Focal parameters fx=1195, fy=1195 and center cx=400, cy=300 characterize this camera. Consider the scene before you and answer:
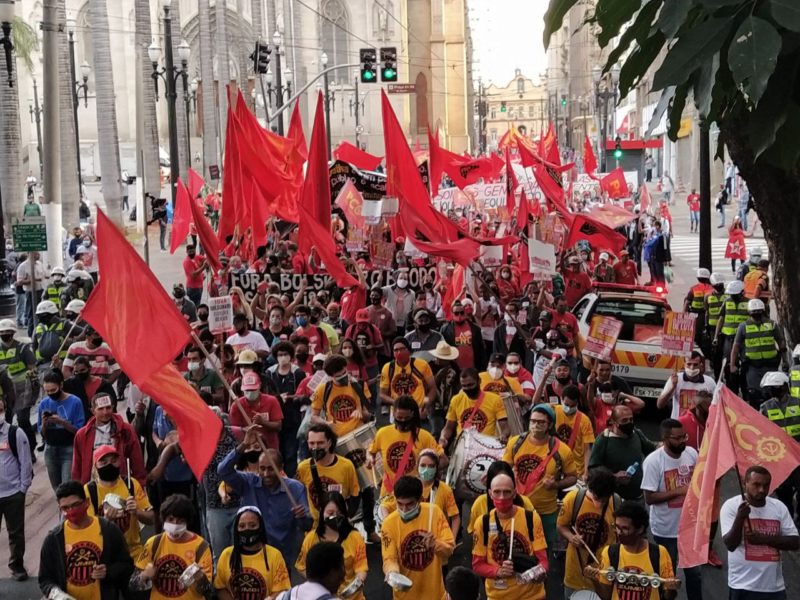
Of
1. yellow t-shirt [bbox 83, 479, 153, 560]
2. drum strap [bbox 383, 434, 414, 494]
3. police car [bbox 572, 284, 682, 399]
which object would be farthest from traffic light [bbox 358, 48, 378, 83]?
yellow t-shirt [bbox 83, 479, 153, 560]

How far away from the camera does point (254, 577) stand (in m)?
6.36

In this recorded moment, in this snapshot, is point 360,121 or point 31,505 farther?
point 360,121

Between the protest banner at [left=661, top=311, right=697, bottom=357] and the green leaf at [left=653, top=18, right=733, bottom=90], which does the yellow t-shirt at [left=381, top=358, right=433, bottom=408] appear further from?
the green leaf at [left=653, top=18, right=733, bottom=90]

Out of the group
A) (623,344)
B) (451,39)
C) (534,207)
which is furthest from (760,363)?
(451,39)

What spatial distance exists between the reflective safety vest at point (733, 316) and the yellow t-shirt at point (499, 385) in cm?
510

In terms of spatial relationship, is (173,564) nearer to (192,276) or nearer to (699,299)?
(699,299)

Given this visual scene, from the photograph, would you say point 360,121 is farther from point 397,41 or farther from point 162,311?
point 162,311

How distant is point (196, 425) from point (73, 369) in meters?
4.16

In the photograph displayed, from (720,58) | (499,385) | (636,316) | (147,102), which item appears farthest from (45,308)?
(147,102)

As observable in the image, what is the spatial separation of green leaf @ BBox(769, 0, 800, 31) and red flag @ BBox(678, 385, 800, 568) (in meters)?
3.70

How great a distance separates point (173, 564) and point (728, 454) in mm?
3179

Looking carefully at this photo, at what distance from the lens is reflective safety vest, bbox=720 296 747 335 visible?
1439cm

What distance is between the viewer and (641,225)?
32.8 metres

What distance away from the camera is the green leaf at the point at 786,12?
3484 millimetres
